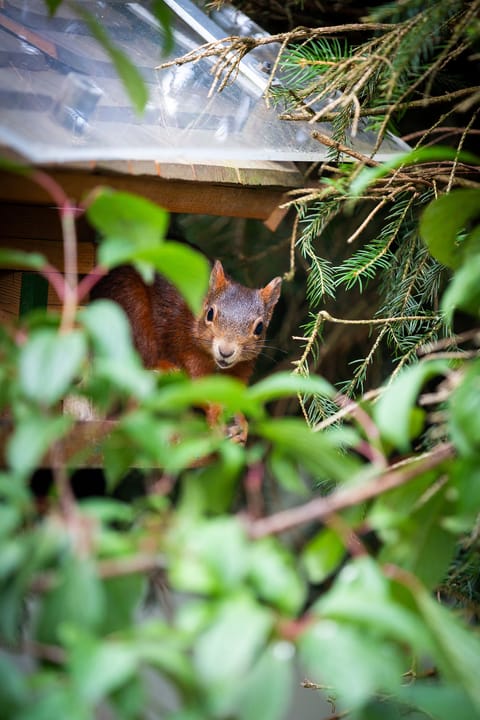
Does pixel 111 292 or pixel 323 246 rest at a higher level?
pixel 323 246

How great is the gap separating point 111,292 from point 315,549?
1.73 metres

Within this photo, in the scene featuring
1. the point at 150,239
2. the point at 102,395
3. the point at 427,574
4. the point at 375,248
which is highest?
the point at 375,248

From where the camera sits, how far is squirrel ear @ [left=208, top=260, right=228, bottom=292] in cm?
250

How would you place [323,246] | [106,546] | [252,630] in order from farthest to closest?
1. [323,246]
2. [106,546]
3. [252,630]

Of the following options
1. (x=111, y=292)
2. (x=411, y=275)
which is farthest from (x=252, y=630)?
(x=111, y=292)

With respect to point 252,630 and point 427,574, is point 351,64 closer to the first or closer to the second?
point 427,574

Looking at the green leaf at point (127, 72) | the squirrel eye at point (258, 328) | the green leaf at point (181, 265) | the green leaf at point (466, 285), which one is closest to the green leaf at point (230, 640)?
the green leaf at point (181, 265)

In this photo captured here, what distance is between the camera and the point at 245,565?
2.56 ft

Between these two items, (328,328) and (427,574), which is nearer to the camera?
(427,574)

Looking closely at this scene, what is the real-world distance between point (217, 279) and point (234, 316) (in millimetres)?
130

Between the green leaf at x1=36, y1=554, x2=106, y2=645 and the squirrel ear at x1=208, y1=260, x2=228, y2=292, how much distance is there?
1.75 m

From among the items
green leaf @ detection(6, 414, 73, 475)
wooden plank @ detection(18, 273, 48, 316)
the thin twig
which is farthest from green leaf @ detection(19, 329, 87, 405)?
wooden plank @ detection(18, 273, 48, 316)

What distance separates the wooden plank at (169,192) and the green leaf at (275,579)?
1.21 metres

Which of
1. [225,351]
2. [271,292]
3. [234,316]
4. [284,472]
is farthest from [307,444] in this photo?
[271,292]
